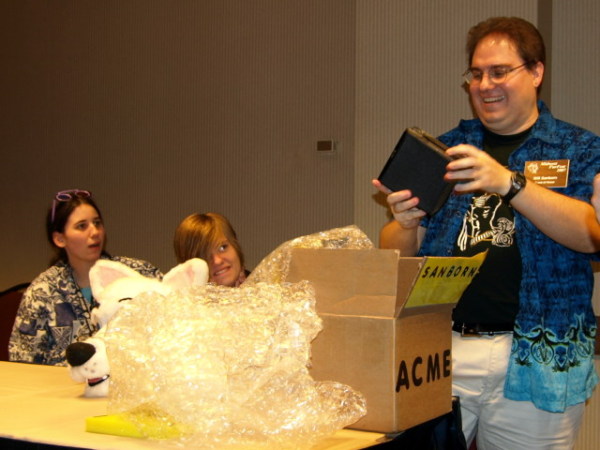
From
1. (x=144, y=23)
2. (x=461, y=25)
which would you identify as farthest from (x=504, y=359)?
(x=144, y=23)

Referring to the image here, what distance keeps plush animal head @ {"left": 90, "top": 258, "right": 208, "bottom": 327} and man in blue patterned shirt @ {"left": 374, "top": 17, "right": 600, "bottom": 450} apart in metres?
0.42

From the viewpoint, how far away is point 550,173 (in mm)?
1531

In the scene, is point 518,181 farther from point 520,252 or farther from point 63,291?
point 63,291

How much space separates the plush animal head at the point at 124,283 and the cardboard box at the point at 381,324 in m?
0.37

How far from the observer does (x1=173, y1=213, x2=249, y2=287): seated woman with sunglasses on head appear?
2377mm

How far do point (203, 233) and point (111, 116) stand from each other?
2009mm

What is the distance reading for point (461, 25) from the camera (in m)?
2.71

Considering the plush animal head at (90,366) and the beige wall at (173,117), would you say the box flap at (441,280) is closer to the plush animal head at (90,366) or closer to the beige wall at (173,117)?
the plush animal head at (90,366)

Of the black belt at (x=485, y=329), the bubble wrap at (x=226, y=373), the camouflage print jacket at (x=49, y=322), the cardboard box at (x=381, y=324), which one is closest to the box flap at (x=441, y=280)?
the cardboard box at (x=381, y=324)

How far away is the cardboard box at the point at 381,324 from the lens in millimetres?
1070

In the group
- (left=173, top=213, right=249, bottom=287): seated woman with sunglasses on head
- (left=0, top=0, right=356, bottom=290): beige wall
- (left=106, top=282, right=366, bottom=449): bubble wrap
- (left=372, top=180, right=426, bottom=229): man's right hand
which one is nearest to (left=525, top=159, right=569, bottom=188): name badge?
(left=372, top=180, right=426, bottom=229): man's right hand

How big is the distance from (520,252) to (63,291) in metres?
1.50

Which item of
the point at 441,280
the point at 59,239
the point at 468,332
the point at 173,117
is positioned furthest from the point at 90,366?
the point at 173,117

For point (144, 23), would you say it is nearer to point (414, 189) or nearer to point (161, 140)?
point (161, 140)
